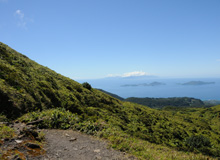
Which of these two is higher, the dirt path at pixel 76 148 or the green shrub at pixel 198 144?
the dirt path at pixel 76 148

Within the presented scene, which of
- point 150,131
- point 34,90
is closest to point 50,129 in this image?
point 34,90

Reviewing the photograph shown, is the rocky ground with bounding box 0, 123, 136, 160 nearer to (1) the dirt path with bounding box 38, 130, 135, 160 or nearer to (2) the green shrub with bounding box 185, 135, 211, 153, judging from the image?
(1) the dirt path with bounding box 38, 130, 135, 160

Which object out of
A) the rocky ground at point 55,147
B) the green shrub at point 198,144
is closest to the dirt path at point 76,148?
the rocky ground at point 55,147

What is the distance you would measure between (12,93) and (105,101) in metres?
18.3

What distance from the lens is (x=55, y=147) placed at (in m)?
8.38

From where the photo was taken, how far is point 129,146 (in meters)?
9.66

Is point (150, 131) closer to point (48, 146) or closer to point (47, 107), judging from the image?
point (47, 107)

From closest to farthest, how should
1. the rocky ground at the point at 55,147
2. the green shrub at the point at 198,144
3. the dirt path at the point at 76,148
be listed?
the rocky ground at the point at 55,147, the dirt path at the point at 76,148, the green shrub at the point at 198,144

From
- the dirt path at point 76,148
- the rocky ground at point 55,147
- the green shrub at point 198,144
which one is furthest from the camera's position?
the green shrub at point 198,144

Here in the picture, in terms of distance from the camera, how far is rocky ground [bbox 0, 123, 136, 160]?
21.9 ft

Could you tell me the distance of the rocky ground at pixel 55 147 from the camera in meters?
6.67

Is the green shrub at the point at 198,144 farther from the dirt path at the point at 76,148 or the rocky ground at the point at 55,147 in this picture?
the rocky ground at the point at 55,147

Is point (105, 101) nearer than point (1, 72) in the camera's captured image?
No

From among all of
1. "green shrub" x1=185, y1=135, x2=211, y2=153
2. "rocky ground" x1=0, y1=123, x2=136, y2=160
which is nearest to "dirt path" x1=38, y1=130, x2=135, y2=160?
"rocky ground" x1=0, y1=123, x2=136, y2=160
